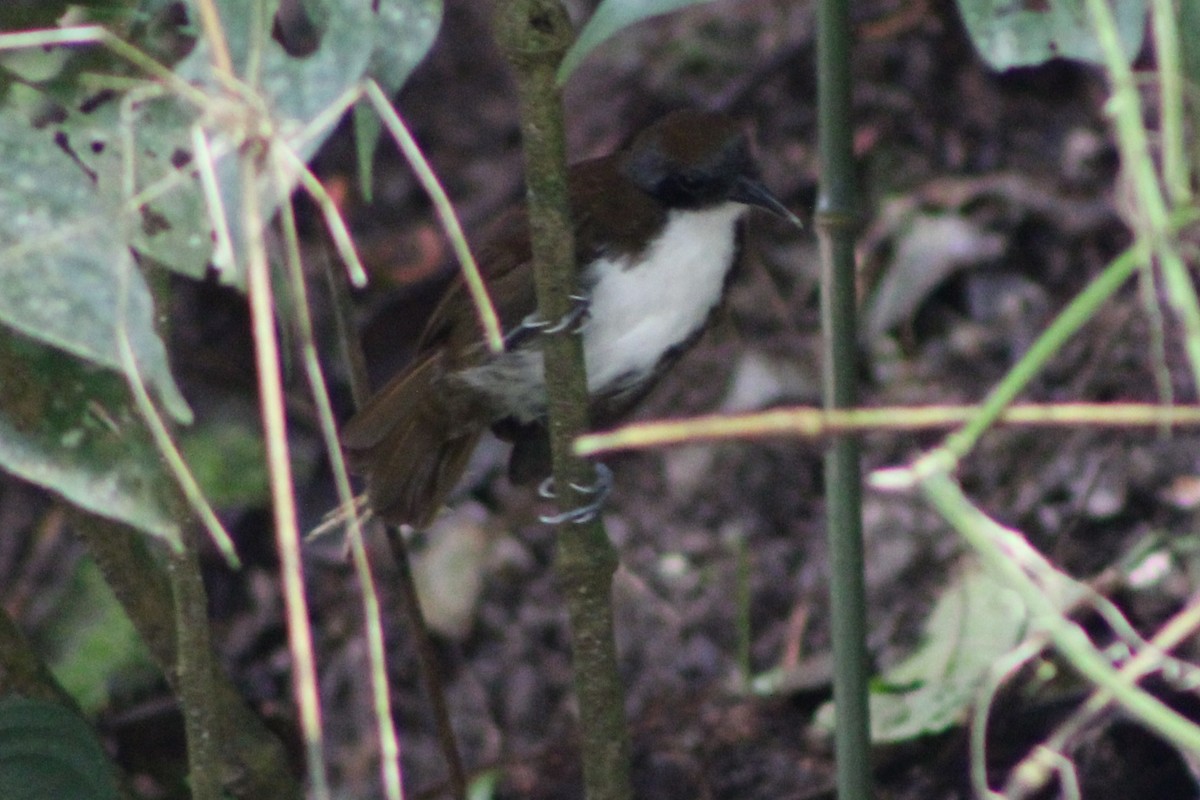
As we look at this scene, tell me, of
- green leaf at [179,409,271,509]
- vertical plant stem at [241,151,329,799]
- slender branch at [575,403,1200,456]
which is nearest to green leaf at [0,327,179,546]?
vertical plant stem at [241,151,329,799]

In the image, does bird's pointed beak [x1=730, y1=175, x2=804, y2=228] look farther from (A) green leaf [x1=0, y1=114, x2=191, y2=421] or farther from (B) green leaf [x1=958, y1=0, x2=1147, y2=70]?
(A) green leaf [x1=0, y1=114, x2=191, y2=421]

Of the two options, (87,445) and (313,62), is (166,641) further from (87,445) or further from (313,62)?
(313,62)

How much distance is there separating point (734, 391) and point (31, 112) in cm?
282

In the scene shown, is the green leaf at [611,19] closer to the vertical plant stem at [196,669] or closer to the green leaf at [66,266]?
the green leaf at [66,266]

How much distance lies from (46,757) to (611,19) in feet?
3.93

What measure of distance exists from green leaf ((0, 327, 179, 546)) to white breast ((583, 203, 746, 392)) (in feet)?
4.66

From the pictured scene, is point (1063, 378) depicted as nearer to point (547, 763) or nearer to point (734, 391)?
point (734, 391)

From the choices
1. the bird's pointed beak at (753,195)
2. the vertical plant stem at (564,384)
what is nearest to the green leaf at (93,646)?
the bird's pointed beak at (753,195)

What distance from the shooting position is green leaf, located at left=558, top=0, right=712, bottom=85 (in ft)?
4.74

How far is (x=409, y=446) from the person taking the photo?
122 inches

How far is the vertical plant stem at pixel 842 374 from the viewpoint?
1788 millimetres

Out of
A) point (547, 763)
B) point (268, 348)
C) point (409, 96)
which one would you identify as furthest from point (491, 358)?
point (409, 96)

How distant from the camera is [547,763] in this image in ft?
10.9

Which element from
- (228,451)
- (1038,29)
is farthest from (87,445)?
(228,451)
